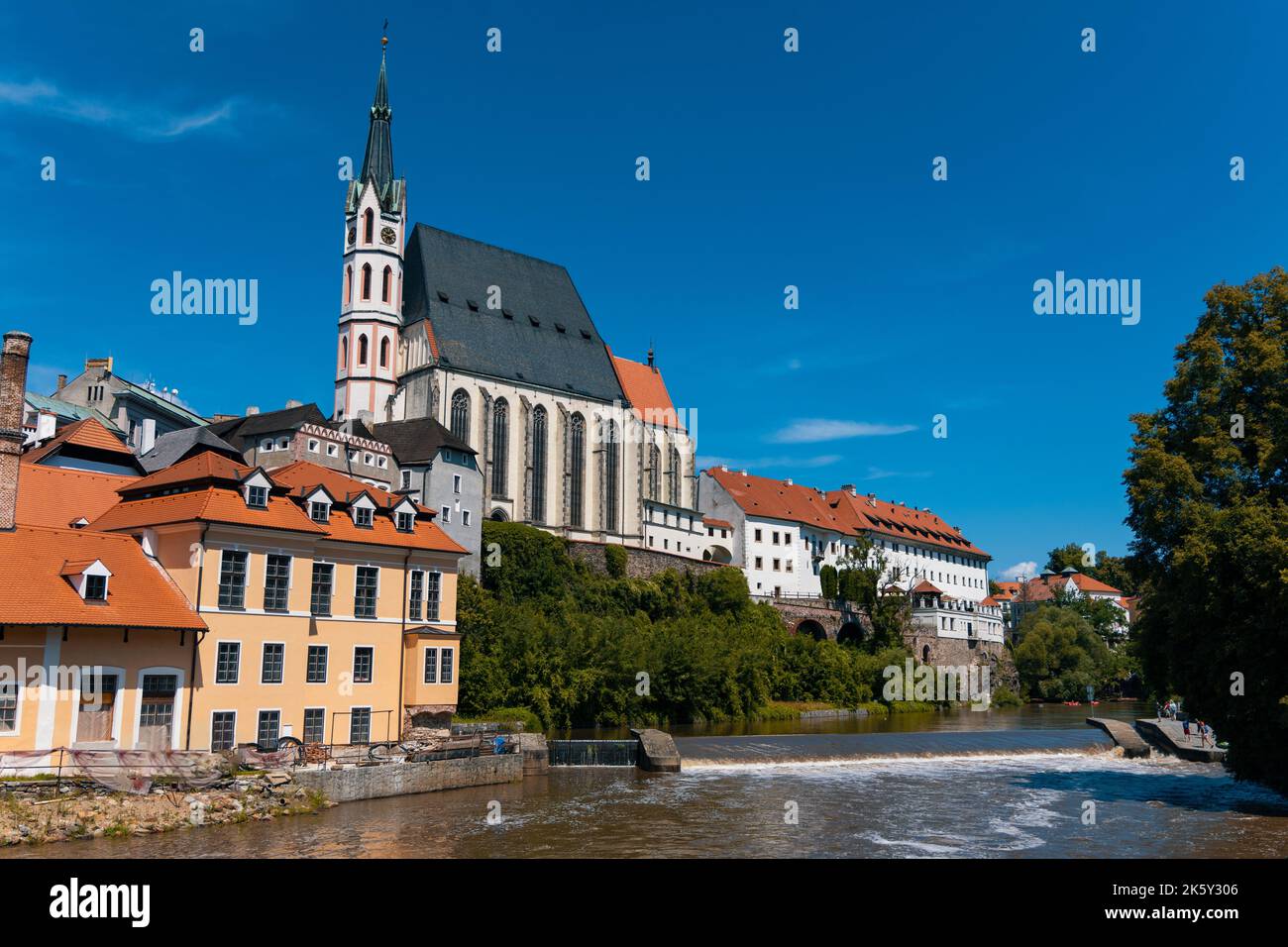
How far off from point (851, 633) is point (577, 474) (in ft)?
105

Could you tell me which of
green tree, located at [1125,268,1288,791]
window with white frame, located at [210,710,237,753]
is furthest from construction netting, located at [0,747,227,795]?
green tree, located at [1125,268,1288,791]

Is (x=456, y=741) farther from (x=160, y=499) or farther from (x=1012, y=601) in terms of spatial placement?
(x=1012, y=601)

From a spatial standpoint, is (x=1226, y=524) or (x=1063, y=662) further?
(x=1063, y=662)

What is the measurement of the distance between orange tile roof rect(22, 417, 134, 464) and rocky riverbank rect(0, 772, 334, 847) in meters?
19.9

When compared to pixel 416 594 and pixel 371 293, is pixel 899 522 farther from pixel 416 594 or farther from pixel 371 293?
pixel 416 594

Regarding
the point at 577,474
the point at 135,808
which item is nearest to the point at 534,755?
the point at 135,808

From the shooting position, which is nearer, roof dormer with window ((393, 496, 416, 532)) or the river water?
the river water

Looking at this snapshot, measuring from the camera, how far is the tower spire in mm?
94812

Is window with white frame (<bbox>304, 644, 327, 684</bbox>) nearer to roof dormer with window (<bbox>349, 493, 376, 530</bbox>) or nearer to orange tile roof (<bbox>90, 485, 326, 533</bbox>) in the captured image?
orange tile roof (<bbox>90, 485, 326, 533</bbox>)

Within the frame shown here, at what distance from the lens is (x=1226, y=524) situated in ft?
93.0

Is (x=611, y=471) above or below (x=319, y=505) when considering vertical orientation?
above

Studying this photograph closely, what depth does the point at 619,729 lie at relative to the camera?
5741 cm
